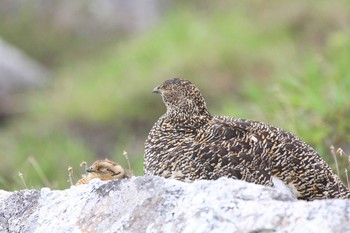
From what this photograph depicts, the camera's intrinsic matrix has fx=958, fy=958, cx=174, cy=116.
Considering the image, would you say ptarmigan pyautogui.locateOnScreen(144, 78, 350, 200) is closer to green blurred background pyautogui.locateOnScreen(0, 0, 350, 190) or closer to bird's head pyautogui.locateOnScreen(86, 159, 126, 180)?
bird's head pyautogui.locateOnScreen(86, 159, 126, 180)

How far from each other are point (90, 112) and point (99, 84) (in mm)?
860

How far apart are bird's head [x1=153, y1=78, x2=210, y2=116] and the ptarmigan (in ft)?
1.62

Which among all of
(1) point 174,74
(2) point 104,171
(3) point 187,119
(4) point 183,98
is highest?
(1) point 174,74

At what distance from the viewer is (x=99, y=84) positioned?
1652cm

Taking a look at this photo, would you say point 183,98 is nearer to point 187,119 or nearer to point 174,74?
point 187,119

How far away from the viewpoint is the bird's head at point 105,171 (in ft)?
19.0

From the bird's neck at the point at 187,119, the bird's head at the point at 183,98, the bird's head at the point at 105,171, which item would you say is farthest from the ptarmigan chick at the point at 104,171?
the bird's head at the point at 183,98

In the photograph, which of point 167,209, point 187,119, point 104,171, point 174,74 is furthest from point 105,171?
point 174,74

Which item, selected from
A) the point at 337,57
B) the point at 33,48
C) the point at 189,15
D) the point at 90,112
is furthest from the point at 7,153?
the point at 33,48

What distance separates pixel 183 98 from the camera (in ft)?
20.9

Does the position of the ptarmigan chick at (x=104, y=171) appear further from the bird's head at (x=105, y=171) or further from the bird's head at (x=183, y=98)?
the bird's head at (x=183, y=98)

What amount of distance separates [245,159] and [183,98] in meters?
1.19

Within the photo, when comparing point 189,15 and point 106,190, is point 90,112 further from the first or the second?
point 106,190

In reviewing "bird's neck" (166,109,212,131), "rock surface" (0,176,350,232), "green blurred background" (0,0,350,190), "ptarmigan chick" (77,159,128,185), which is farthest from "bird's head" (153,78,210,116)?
"green blurred background" (0,0,350,190)
